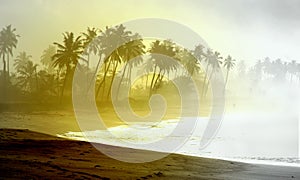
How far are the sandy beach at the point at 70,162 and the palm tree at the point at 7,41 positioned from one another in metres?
0.74

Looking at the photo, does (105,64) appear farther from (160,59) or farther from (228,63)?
(228,63)

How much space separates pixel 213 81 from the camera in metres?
6.12

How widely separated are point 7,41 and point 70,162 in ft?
5.50

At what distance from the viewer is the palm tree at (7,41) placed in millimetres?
5777

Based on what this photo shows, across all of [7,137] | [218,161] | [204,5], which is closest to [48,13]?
[7,137]

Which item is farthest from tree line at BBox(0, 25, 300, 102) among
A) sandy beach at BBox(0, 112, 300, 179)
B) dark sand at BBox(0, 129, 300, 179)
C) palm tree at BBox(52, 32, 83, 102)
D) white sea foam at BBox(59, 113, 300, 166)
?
dark sand at BBox(0, 129, 300, 179)

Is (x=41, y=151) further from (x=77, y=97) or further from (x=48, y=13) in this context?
(x=48, y=13)

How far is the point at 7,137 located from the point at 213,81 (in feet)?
8.75

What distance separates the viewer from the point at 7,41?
5785 mm

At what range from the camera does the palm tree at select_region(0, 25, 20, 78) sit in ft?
19.0

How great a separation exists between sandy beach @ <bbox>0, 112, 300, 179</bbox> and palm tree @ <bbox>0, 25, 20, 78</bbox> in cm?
74

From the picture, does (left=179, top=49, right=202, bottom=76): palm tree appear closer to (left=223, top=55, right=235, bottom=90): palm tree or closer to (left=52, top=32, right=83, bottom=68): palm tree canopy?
(left=223, top=55, right=235, bottom=90): palm tree

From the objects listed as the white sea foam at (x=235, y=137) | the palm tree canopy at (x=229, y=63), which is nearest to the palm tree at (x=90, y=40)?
the white sea foam at (x=235, y=137)

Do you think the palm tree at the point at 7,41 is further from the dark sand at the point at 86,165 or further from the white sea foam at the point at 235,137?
the white sea foam at the point at 235,137
